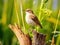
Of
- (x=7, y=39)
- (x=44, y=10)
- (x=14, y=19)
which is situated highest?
(x=44, y=10)

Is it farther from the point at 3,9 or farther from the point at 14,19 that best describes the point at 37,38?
the point at 3,9

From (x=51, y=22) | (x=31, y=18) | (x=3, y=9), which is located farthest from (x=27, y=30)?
(x=3, y=9)

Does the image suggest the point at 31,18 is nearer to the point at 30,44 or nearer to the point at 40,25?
the point at 40,25

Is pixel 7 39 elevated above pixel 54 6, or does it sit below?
below

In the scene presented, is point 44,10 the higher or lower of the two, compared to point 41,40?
higher

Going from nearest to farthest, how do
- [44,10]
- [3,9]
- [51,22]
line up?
[44,10]
[51,22]
[3,9]

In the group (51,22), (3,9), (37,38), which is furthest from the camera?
(3,9)

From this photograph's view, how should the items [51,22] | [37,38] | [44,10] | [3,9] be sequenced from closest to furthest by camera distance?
[37,38], [44,10], [51,22], [3,9]

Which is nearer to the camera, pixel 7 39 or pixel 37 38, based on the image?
pixel 37 38

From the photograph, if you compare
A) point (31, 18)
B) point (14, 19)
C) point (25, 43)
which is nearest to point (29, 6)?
point (14, 19)
